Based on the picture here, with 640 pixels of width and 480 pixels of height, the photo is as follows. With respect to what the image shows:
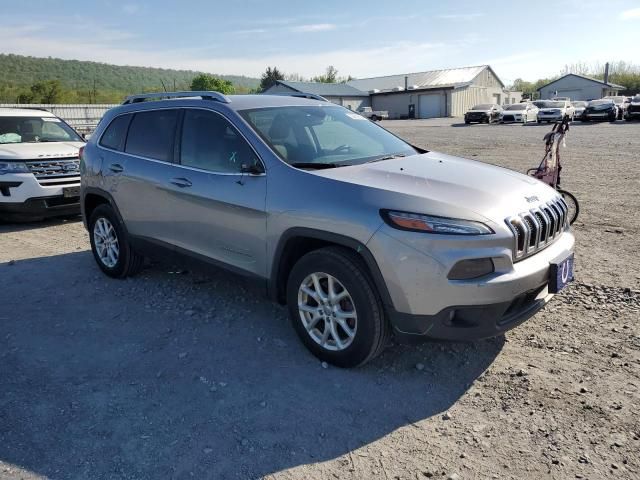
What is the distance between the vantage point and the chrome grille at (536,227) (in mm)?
3154

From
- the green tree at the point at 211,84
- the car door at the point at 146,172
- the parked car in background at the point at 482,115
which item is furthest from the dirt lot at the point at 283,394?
the green tree at the point at 211,84

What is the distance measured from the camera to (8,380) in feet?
11.7

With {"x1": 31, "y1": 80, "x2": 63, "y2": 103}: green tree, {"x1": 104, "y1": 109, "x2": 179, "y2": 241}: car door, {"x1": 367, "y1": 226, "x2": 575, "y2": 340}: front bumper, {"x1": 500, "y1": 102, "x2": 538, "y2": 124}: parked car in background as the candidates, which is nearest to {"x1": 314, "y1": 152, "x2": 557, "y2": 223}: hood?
{"x1": 367, "y1": 226, "x2": 575, "y2": 340}: front bumper

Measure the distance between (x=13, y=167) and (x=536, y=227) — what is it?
291 inches

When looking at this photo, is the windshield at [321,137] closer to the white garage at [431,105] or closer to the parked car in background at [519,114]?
the parked car in background at [519,114]

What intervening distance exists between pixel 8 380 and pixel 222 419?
1.61 meters

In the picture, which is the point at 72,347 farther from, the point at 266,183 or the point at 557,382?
the point at 557,382

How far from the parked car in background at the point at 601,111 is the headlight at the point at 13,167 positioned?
34.5 metres

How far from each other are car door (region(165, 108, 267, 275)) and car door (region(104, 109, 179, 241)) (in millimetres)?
149

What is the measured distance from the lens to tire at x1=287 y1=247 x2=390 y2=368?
3268mm

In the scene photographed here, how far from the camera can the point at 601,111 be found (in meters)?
33.5

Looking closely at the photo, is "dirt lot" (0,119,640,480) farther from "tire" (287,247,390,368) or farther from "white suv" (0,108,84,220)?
"white suv" (0,108,84,220)

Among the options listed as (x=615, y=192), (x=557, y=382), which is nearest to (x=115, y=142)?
(x=557, y=382)

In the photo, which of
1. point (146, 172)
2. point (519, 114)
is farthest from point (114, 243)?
point (519, 114)
